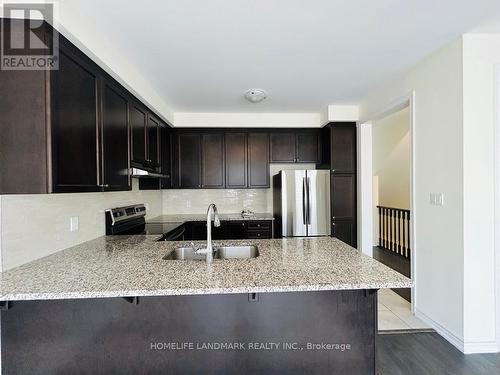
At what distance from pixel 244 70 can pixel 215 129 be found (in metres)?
1.71

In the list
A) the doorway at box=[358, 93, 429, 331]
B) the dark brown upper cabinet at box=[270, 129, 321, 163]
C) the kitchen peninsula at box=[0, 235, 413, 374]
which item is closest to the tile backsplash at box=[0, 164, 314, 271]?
the kitchen peninsula at box=[0, 235, 413, 374]

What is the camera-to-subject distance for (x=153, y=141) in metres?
3.50

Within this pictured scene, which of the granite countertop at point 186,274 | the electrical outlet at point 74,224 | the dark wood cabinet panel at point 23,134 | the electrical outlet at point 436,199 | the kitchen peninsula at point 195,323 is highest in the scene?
the dark wood cabinet panel at point 23,134

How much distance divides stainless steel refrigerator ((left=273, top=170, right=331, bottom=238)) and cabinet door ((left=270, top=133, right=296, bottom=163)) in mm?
519

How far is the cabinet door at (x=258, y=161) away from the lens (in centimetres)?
452

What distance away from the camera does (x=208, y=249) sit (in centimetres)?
191

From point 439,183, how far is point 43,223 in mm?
3149

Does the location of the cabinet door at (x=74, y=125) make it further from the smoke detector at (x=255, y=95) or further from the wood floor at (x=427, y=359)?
the wood floor at (x=427, y=359)

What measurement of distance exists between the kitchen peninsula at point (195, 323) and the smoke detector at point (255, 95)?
2.35m

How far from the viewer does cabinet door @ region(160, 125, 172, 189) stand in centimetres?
Result: 396

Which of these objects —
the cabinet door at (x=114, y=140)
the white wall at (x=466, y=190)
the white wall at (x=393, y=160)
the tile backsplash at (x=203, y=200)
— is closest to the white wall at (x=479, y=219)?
the white wall at (x=466, y=190)

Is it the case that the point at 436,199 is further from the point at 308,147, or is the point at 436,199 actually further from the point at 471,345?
the point at 308,147

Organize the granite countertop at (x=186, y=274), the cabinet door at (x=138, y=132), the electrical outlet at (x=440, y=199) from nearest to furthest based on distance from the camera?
the granite countertop at (x=186, y=274), the electrical outlet at (x=440, y=199), the cabinet door at (x=138, y=132)

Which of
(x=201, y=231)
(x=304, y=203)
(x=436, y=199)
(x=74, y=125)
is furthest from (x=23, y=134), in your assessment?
(x=304, y=203)
